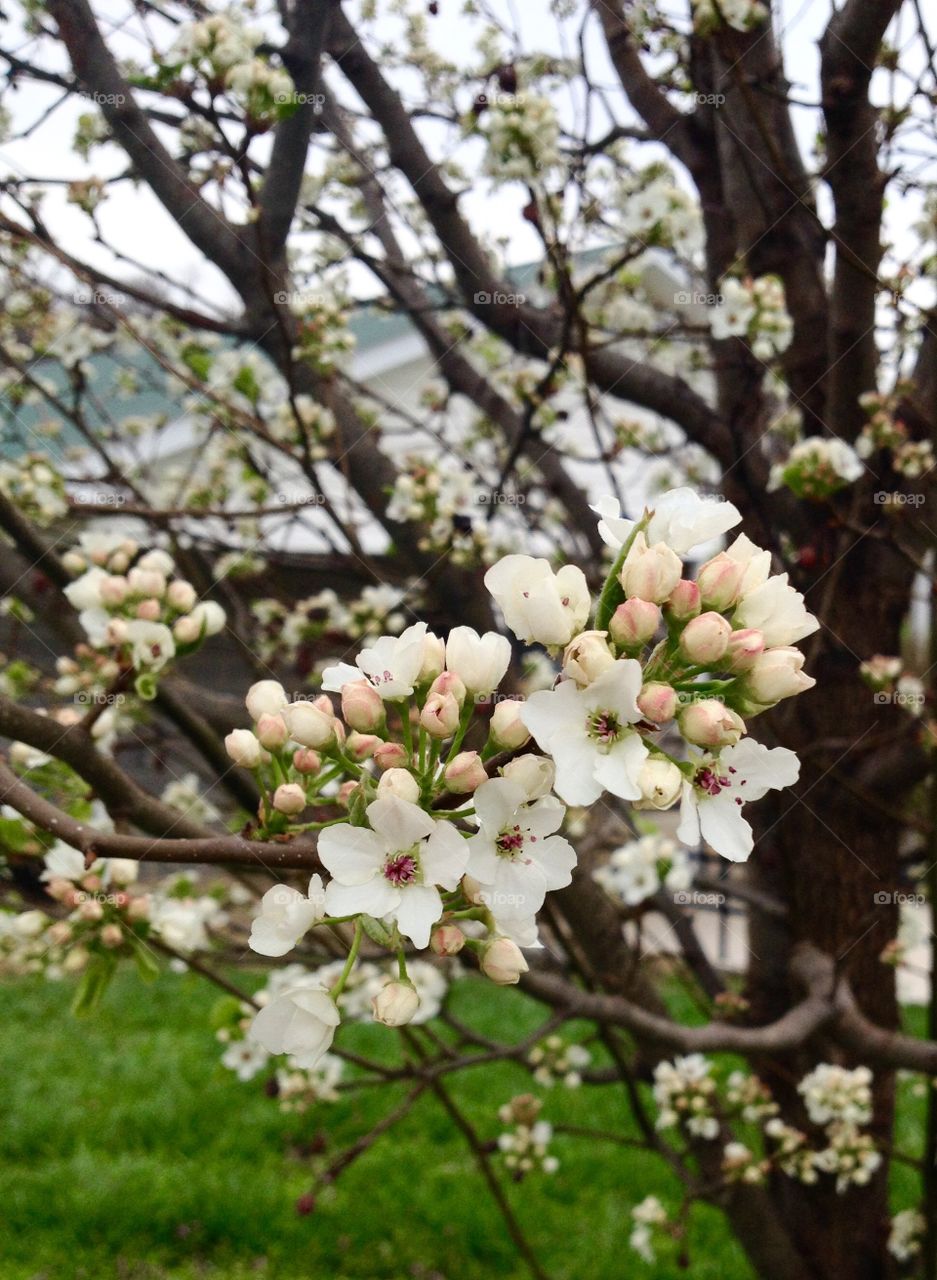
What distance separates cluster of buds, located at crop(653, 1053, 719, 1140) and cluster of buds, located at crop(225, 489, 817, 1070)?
175 cm

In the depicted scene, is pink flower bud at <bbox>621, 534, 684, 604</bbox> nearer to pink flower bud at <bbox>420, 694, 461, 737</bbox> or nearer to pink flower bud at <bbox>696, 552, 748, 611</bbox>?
pink flower bud at <bbox>696, 552, 748, 611</bbox>

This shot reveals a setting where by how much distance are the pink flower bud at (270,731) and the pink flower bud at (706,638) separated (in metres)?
0.39

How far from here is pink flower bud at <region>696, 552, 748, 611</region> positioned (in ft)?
2.65

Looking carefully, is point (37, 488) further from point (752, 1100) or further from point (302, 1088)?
point (752, 1100)

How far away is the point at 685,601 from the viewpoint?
2.54 ft

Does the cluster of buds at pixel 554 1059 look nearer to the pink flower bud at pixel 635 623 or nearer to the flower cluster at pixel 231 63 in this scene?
the pink flower bud at pixel 635 623

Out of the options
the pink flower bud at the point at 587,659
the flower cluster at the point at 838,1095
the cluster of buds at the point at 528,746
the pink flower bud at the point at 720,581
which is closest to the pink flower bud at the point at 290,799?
the cluster of buds at the point at 528,746

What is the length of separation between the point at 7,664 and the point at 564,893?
6.85ft

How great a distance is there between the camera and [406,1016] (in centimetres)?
81
